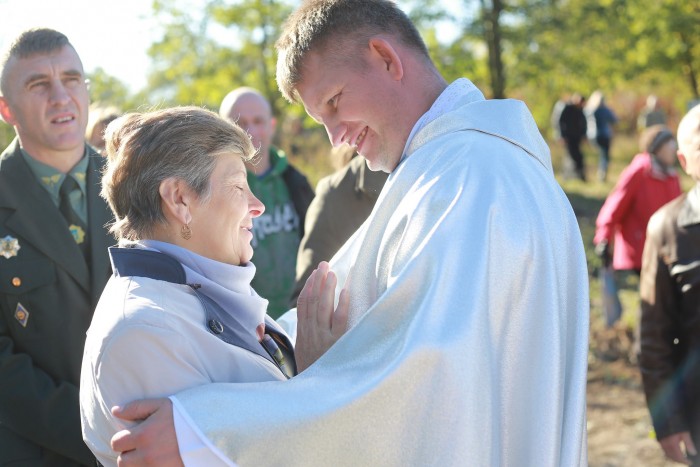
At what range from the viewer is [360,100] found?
2598 millimetres

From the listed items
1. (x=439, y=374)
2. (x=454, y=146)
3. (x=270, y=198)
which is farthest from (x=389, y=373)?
(x=270, y=198)

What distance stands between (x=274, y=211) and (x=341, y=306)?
262 centimetres

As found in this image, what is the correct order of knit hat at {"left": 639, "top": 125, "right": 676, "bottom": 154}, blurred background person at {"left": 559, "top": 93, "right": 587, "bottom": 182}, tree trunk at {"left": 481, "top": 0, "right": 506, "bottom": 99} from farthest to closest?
blurred background person at {"left": 559, "top": 93, "right": 587, "bottom": 182} → tree trunk at {"left": 481, "top": 0, "right": 506, "bottom": 99} → knit hat at {"left": 639, "top": 125, "right": 676, "bottom": 154}

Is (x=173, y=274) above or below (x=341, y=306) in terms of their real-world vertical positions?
above

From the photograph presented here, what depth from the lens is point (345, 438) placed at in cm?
211

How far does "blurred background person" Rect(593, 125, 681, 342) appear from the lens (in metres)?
7.46

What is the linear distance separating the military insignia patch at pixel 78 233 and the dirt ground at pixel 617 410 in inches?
147

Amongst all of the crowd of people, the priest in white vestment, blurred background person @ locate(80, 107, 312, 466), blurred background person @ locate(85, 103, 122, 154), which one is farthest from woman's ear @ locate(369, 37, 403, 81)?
blurred background person @ locate(85, 103, 122, 154)

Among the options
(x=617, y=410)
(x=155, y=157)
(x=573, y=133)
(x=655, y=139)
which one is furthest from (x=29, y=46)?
(x=573, y=133)

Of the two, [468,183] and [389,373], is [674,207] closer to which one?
[468,183]

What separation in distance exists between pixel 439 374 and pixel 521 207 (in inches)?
19.0

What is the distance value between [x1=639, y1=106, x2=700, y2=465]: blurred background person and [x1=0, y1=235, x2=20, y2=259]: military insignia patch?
102 inches

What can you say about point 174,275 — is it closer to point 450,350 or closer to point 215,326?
point 215,326

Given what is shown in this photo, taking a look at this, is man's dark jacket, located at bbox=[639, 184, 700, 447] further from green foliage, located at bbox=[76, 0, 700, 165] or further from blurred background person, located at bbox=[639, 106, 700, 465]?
green foliage, located at bbox=[76, 0, 700, 165]
